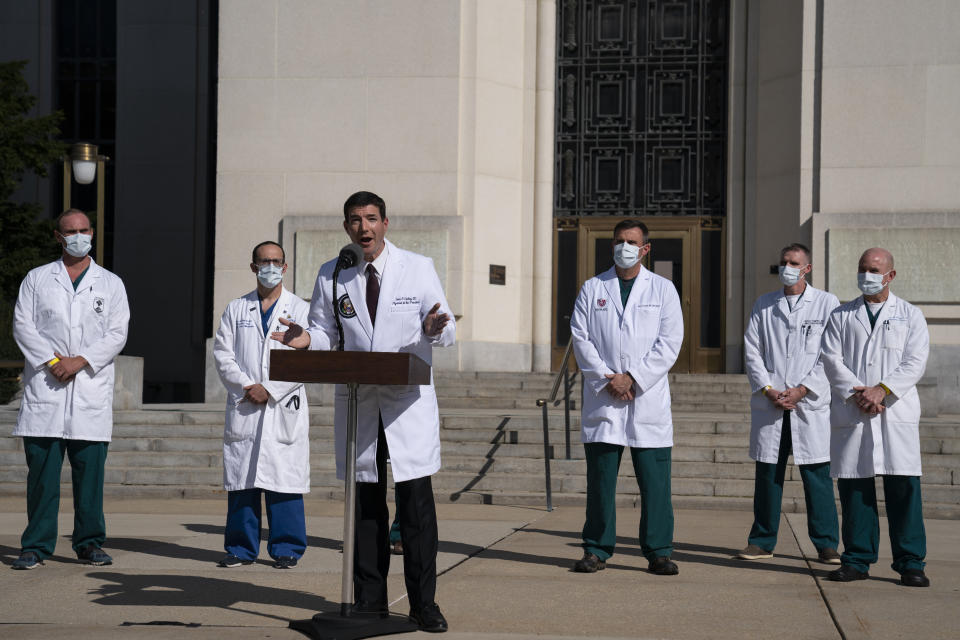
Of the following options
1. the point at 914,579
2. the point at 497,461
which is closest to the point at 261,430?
the point at 914,579

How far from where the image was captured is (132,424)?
14156 mm

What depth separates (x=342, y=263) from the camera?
5.64 m

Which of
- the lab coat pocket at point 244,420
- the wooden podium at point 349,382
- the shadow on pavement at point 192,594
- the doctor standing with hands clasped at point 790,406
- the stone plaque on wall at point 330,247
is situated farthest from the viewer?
the stone plaque on wall at point 330,247

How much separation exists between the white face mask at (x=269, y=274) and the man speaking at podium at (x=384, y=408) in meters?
2.08

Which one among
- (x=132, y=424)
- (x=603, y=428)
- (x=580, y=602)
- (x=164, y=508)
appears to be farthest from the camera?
(x=132, y=424)

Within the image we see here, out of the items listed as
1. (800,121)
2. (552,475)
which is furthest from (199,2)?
Result: (552,475)

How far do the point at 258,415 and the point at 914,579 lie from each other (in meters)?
4.05

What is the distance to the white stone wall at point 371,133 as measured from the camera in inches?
750

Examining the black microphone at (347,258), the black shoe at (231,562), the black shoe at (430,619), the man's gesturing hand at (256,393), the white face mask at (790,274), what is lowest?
the black shoe at (231,562)

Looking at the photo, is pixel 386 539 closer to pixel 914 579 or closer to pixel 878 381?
pixel 914 579

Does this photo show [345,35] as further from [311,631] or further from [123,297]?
[311,631]

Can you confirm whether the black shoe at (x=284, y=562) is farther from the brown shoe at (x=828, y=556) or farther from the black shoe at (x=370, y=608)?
Result: the brown shoe at (x=828, y=556)

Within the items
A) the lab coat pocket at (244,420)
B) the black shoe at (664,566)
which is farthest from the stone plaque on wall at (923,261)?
the lab coat pocket at (244,420)

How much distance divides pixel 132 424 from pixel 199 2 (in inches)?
781
